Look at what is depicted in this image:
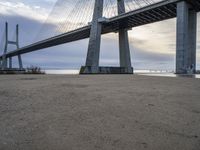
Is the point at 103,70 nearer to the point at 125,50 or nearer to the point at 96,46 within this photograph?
the point at 96,46

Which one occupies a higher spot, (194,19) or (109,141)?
(194,19)

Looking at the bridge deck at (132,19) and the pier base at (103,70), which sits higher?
the bridge deck at (132,19)

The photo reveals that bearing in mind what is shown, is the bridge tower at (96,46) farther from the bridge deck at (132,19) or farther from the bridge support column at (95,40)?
the bridge deck at (132,19)

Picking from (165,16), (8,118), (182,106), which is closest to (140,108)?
(182,106)

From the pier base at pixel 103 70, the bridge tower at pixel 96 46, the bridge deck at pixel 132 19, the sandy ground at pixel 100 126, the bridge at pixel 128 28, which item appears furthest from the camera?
the bridge tower at pixel 96 46

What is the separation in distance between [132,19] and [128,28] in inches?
139

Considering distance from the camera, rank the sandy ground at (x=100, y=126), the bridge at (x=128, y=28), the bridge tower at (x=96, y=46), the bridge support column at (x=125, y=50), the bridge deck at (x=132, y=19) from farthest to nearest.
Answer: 1. the bridge support column at (x=125, y=50)
2. the bridge tower at (x=96, y=46)
3. the bridge deck at (x=132, y=19)
4. the bridge at (x=128, y=28)
5. the sandy ground at (x=100, y=126)

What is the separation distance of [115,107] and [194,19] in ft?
68.7

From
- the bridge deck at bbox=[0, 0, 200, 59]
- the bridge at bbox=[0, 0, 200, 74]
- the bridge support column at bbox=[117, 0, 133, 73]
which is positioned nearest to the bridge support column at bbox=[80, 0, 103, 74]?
the bridge at bbox=[0, 0, 200, 74]

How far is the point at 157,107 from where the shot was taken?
4.46 metres

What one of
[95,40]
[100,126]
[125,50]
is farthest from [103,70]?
[100,126]

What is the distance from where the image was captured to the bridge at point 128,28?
781 inches

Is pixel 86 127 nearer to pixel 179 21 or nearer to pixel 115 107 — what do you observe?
pixel 115 107

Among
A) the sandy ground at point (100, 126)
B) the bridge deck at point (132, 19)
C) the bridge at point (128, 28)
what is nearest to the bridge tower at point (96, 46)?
the bridge at point (128, 28)
